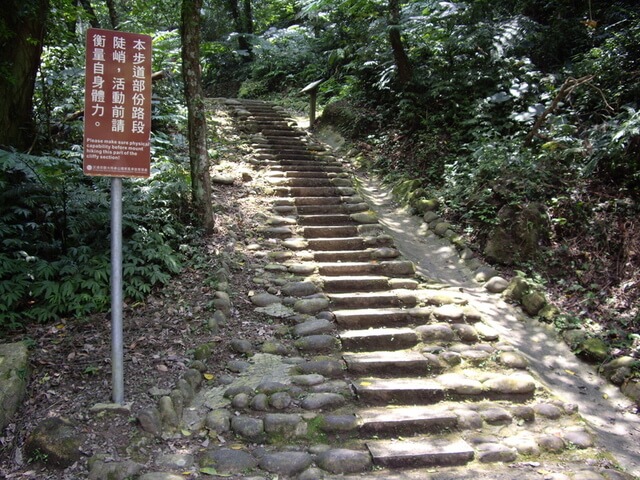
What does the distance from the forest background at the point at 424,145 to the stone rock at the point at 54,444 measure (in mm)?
1434

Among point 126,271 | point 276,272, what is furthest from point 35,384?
point 276,272

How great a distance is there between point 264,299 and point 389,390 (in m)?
1.90

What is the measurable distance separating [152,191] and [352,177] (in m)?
4.07

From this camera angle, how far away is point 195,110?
5953 millimetres

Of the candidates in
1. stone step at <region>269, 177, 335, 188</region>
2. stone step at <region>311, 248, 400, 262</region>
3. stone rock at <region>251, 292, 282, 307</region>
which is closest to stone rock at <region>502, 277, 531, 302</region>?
stone step at <region>311, 248, 400, 262</region>

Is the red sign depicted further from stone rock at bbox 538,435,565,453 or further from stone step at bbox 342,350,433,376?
stone rock at bbox 538,435,565,453

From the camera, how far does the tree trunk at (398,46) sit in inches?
387

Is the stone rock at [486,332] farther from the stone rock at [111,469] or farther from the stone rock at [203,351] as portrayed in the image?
the stone rock at [111,469]

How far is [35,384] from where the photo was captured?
11.6ft

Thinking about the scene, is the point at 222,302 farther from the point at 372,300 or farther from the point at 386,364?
the point at 386,364

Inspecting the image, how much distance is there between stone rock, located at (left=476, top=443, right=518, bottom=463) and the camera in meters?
3.48

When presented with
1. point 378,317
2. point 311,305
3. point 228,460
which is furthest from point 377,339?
point 228,460

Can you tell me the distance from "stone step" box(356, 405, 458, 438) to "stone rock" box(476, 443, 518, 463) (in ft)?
1.00

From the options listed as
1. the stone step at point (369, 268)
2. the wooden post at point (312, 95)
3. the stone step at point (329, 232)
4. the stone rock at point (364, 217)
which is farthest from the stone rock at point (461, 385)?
the wooden post at point (312, 95)
